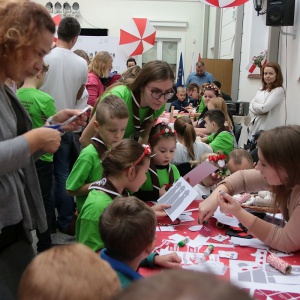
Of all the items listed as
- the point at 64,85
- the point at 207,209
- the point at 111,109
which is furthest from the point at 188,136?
Result: the point at 207,209

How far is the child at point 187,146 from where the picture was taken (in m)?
3.52

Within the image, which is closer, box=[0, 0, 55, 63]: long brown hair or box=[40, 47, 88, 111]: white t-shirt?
box=[0, 0, 55, 63]: long brown hair

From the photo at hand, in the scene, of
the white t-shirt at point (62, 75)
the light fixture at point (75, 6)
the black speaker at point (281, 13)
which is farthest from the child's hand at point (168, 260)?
the light fixture at point (75, 6)

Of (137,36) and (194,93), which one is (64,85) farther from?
(137,36)

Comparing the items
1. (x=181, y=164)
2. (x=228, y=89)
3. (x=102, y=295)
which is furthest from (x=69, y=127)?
(x=228, y=89)

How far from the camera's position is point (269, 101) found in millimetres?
5531

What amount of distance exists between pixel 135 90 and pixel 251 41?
5942mm

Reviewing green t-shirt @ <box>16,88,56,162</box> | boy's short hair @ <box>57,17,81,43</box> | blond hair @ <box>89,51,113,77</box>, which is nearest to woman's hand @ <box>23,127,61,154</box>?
green t-shirt @ <box>16,88,56,162</box>

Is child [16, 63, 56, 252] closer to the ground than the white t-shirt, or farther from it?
closer to the ground

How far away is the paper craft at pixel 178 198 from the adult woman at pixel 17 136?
2.74ft

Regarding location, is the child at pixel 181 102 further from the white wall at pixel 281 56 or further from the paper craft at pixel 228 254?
the paper craft at pixel 228 254

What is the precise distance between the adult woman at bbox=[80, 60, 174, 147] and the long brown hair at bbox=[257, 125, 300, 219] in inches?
33.6

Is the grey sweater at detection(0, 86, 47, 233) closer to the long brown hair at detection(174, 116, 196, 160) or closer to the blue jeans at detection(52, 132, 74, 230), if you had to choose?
the blue jeans at detection(52, 132, 74, 230)

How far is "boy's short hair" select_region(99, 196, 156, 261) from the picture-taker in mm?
1409
